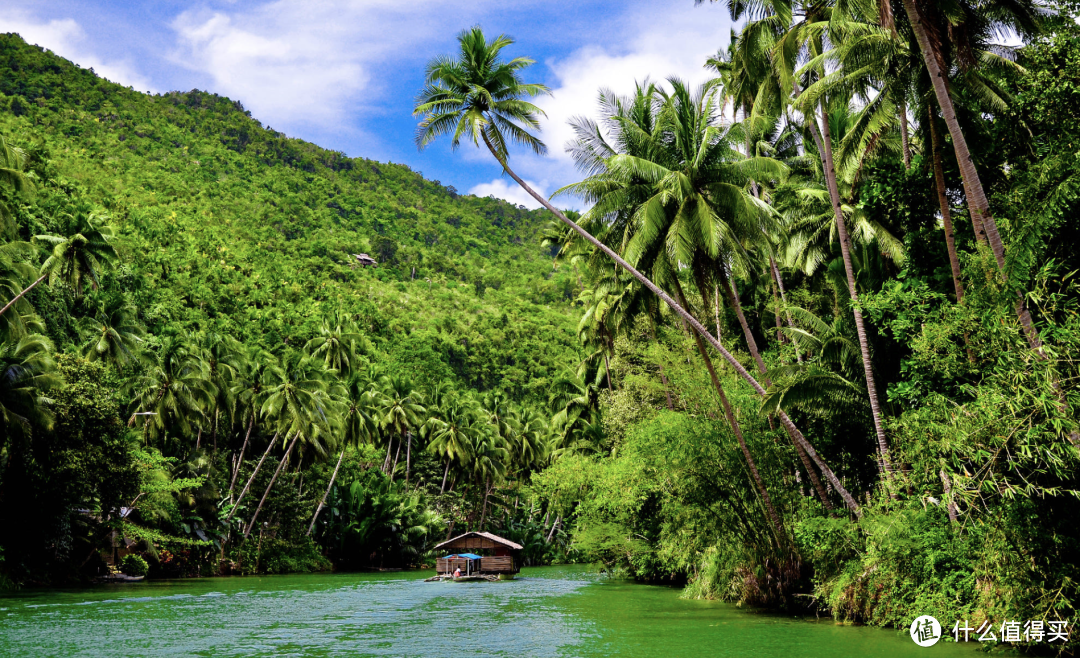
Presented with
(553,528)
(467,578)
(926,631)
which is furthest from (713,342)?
(553,528)

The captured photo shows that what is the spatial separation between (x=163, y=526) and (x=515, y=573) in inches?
805

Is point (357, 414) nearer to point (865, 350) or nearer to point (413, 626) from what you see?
point (413, 626)

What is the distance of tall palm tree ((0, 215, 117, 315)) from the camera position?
4406 centimetres

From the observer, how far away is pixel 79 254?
44.8 meters

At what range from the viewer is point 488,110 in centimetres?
2172

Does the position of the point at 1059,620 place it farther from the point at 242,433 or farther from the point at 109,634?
the point at 242,433

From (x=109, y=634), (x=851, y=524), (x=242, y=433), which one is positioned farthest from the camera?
(x=242, y=433)

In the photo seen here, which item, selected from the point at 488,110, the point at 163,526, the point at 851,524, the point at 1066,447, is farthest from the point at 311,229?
the point at 1066,447

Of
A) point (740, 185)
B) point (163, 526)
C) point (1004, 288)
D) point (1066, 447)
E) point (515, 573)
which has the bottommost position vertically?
point (515, 573)

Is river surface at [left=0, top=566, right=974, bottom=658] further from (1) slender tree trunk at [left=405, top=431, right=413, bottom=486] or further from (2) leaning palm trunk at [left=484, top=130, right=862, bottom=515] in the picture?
(1) slender tree trunk at [left=405, top=431, right=413, bottom=486]

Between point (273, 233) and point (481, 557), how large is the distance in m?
60.6

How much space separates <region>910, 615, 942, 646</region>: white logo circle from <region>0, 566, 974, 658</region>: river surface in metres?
0.24

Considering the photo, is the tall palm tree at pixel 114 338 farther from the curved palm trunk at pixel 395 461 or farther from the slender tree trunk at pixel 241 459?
the curved palm trunk at pixel 395 461

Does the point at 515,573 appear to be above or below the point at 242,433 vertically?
below
